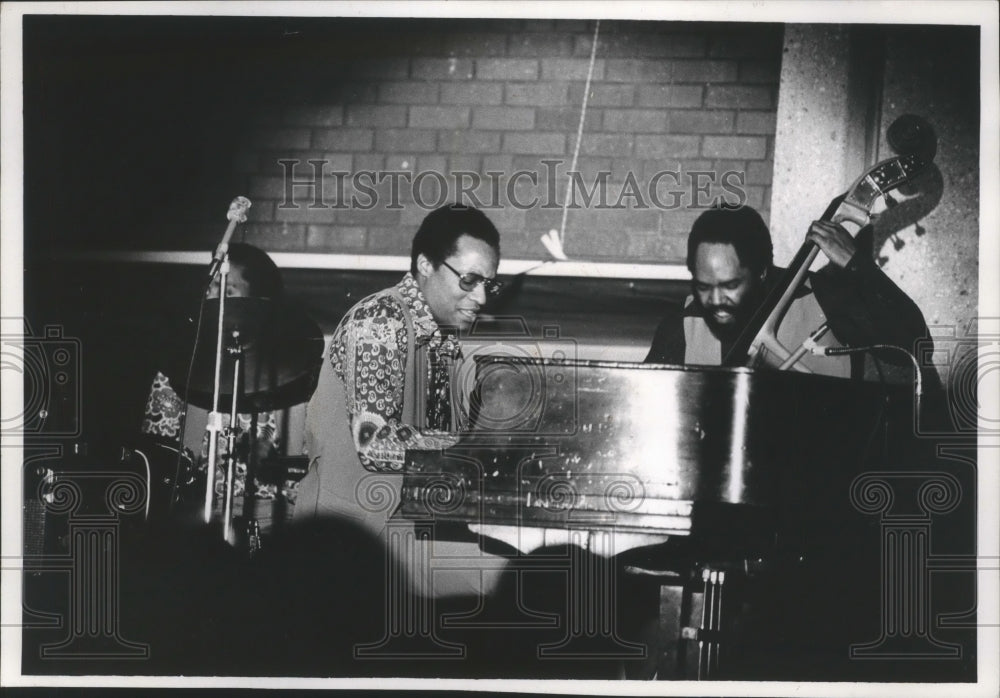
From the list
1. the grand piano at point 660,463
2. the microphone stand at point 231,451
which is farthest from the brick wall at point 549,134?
the grand piano at point 660,463

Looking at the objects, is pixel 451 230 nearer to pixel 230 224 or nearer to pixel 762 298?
pixel 230 224

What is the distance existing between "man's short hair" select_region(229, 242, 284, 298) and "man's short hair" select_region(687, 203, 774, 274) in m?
1.60

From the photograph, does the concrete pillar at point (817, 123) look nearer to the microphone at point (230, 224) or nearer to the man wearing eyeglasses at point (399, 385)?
the man wearing eyeglasses at point (399, 385)

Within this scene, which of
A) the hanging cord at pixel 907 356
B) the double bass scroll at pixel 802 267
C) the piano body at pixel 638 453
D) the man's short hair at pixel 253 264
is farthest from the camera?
the man's short hair at pixel 253 264

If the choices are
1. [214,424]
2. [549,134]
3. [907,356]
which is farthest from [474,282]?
[907,356]

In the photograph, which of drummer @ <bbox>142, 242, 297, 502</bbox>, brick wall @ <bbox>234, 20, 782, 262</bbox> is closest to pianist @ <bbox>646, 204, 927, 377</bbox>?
brick wall @ <bbox>234, 20, 782, 262</bbox>

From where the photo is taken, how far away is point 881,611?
3807mm

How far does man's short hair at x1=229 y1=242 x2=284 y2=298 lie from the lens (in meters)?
4.01

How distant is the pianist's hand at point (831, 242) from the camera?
3.81 metres

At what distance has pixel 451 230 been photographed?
3.95m

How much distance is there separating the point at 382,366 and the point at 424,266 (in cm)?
43

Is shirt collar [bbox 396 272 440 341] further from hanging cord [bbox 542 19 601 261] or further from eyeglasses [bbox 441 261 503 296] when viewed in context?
hanging cord [bbox 542 19 601 261]

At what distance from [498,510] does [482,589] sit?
749 millimetres

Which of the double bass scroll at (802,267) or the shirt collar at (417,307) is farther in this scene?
the shirt collar at (417,307)
